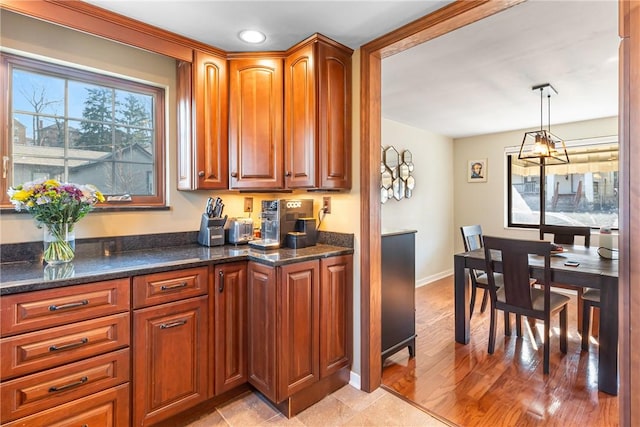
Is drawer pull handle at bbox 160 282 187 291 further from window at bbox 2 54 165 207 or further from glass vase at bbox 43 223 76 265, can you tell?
window at bbox 2 54 165 207

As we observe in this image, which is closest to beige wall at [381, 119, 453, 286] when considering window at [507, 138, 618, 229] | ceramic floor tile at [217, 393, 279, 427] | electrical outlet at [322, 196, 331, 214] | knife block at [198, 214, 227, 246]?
window at [507, 138, 618, 229]

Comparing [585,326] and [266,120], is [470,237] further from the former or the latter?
[266,120]

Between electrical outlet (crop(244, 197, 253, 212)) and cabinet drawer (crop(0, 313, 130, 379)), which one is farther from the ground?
electrical outlet (crop(244, 197, 253, 212))

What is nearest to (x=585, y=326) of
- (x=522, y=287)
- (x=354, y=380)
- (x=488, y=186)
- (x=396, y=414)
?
(x=522, y=287)

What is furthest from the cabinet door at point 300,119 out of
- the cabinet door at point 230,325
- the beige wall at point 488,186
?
the beige wall at point 488,186

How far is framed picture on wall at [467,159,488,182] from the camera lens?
5.01 meters

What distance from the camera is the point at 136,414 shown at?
1567 millimetres

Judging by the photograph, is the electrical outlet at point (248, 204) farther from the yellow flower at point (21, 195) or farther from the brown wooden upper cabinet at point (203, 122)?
the yellow flower at point (21, 195)

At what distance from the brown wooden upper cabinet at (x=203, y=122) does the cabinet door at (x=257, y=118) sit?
76 mm

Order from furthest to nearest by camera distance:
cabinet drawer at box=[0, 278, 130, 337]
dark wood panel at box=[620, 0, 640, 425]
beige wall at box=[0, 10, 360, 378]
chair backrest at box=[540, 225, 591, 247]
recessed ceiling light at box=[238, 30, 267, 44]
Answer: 1. chair backrest at box=[540, 225, 591, 247]
2. recessed ceiling light at box=[238, 30, 267, 44]
3. beige wall at box=[0, 10, 360, 378]
4. cabinet drawer at box=[0, 278, 130, 337]
5. dark wood panel at box=[620, 0, 640, 425]

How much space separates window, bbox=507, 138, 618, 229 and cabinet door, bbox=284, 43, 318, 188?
3671 millimetres

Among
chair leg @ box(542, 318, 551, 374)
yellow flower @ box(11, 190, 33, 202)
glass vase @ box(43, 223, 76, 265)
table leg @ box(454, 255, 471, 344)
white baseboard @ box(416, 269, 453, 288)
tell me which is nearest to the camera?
yellow flower @ box(11, 190, 33, 202)

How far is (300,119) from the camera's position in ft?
6.88

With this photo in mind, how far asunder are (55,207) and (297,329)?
140cm
